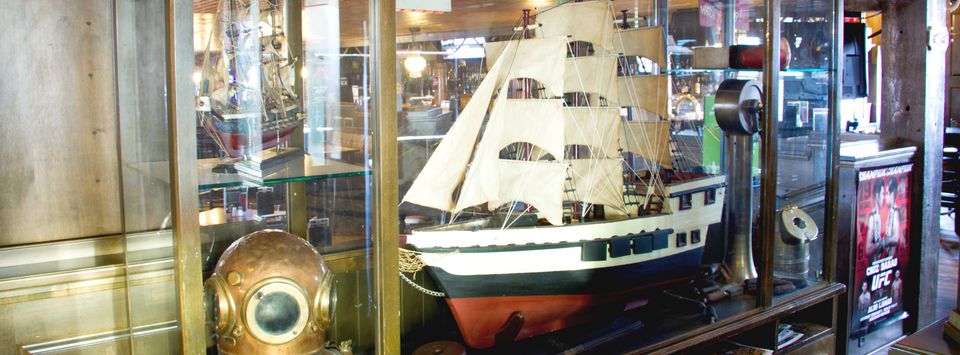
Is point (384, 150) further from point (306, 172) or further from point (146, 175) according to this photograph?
point (146, 175)

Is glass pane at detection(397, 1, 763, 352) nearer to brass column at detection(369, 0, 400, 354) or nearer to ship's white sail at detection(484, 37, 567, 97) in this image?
ship's white sail at detection(484, 37, 567, 97)

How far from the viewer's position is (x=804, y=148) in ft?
10.5

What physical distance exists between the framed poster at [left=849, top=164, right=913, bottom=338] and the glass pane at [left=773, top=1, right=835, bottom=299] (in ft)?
3.74

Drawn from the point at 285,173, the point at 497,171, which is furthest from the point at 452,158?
the point at 285,173

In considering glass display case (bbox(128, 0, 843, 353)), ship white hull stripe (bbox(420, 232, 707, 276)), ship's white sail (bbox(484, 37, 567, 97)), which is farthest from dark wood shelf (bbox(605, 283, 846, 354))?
ship's white sail (bbox(484, 37, 567, 97))

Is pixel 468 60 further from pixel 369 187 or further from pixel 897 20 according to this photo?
pixel 897 20

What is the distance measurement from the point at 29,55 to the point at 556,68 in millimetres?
1269

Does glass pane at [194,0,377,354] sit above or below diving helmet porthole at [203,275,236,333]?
above

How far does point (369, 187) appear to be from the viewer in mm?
1790

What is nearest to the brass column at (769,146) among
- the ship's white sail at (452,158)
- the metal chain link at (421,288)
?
the ship's white sail at (452,158)

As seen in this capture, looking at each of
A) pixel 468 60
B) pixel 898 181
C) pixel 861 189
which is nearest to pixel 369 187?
pixel 468 60

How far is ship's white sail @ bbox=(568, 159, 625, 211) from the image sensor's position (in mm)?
2365

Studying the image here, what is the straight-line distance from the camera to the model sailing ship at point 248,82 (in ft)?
5.31

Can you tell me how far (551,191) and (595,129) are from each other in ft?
1.10
